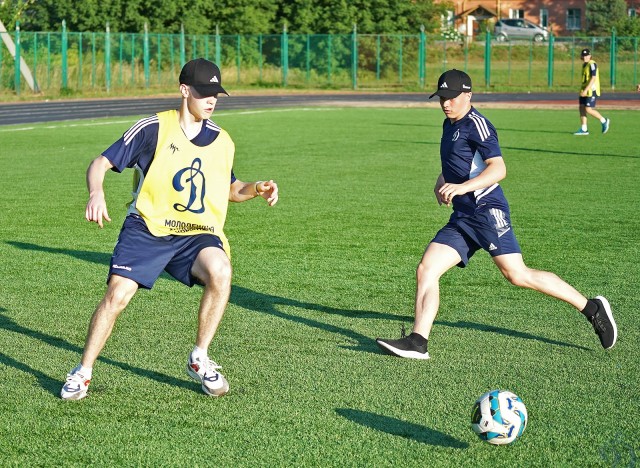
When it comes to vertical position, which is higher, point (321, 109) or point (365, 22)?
point (365, 22)

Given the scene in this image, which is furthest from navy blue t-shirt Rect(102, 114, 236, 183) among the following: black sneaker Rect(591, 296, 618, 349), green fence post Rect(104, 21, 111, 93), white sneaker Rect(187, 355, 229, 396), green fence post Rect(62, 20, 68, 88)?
green fence post Rect(104, 21, 111, 93)

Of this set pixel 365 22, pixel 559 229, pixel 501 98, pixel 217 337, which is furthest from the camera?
pixel 365 22

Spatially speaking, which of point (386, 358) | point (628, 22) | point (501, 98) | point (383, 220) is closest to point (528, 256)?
point (383, 220)

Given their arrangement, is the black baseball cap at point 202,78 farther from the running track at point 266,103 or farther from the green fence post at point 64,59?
the green fence post at point 64,59

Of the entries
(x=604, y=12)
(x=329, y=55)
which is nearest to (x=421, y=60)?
(x=329, y=55)

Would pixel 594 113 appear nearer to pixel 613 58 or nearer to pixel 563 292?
pixel 563 292

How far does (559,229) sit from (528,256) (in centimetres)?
175

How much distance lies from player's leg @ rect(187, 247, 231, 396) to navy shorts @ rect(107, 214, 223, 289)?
0.07 metres

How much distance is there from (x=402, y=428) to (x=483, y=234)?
2045 millimetres

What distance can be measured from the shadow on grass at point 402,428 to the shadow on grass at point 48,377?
1020 millimetres

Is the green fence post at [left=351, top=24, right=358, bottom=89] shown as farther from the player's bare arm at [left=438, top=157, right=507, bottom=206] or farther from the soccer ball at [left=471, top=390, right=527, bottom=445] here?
the soccer ball at [left=471, top=390, right=527, bottom=445]

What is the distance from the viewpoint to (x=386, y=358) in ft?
22.6

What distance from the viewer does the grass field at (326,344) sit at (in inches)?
207

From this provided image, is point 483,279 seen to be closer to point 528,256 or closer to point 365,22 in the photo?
point 528,256
